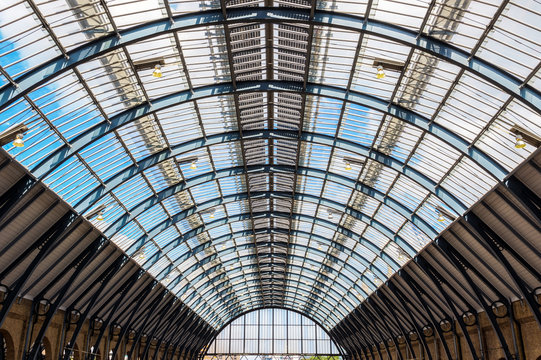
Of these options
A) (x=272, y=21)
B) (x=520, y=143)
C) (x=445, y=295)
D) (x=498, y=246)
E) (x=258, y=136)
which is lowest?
(x=498, y=246)

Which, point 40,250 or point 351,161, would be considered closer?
point 40,250

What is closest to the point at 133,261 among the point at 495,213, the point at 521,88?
the point at 495,213

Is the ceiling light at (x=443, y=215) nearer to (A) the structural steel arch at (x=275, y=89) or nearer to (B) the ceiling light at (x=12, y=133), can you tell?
(A) the structural steel arch at (x=275, y=89)

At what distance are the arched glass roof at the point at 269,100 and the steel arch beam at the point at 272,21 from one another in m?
0.06

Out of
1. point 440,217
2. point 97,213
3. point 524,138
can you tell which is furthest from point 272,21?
point 440,217

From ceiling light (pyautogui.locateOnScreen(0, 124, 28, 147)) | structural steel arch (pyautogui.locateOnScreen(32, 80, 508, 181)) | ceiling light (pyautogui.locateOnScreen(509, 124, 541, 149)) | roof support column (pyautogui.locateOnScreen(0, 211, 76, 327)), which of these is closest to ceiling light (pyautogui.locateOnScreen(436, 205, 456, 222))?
structural steel arch (pyautogui.locateOnScreen(32, 80, 508, 181))

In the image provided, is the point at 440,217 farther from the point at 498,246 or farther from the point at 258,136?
the point at 258,136

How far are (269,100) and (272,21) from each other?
1024 cm

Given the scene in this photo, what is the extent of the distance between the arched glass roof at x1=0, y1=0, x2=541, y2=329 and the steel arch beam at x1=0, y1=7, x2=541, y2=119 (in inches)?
2.4

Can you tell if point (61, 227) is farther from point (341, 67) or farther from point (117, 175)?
point (341, 67)

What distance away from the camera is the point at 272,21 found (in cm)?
2419

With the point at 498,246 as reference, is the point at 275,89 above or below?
above

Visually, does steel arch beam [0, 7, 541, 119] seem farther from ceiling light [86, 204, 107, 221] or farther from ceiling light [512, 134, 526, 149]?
ceiling light [86, 204, 107, 221]

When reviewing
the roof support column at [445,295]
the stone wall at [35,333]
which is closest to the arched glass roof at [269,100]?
the roof support column at [445,295]
